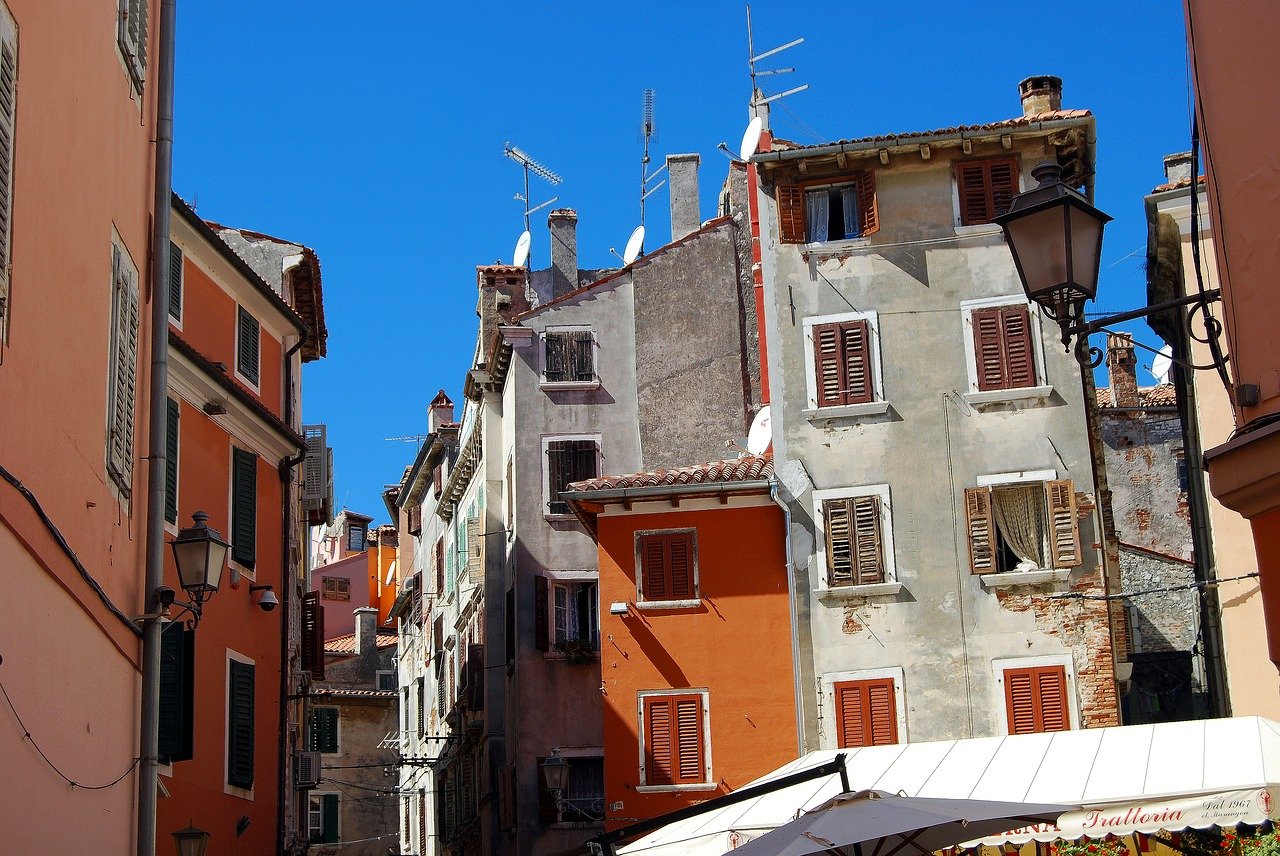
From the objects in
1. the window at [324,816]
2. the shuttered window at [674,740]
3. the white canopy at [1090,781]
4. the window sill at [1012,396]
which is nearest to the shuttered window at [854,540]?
the window sill at [1012,396]

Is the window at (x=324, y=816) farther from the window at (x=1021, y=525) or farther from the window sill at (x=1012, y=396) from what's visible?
the window sill at (x=1012, y=396)

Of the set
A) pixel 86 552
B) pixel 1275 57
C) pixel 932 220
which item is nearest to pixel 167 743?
pixel 86 552

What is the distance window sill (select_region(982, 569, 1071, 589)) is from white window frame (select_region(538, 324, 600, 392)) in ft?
35.9

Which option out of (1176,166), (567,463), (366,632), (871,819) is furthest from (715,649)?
(366,632)

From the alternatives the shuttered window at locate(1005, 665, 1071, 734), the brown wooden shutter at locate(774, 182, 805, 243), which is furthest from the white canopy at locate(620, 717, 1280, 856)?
the brown wooden shutter at locate(774, 182, 805, 243)

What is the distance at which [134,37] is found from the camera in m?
12.9

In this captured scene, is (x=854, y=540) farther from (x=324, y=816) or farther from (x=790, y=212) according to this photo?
(x=324, y=816)

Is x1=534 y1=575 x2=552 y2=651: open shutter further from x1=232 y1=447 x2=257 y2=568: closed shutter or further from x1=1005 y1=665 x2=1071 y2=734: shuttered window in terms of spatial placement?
x1=1005 y1=665 x2=1071 y2=734: shuttered window

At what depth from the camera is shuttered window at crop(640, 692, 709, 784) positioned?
2723cm

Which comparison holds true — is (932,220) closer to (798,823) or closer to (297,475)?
(297,475)

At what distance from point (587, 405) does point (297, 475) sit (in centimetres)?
806

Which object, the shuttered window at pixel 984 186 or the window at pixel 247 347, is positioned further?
the shuttered window at pixel 984 186

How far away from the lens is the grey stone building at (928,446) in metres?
26.5

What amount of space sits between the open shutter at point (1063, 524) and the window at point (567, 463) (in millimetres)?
10637
